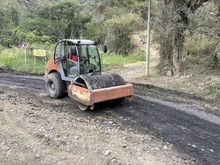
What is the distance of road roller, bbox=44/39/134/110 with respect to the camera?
205 inches

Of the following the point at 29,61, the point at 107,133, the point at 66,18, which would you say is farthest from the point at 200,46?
the point at 66,18

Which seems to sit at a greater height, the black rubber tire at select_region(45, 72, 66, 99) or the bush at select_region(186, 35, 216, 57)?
the bush at select_region(186, 35, 216, 57)

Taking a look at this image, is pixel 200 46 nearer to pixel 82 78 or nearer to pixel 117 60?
pixel 117 60

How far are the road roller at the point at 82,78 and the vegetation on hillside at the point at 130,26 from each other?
3457 mm

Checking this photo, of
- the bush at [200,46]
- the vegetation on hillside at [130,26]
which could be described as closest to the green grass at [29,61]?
the vegetation on hillside at [130,26]

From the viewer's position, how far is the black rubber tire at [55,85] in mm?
6309

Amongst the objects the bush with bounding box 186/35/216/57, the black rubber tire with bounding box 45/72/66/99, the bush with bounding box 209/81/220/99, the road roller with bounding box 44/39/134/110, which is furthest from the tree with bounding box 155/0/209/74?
the black rubber tire with bounding box 45/72/66/99

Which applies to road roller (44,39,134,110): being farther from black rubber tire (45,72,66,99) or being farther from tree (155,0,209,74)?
tree (155,0,209,74)

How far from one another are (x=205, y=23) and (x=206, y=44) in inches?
85.1

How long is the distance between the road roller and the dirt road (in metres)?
0.38

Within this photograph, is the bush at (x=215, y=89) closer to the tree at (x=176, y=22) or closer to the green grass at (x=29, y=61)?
the tree at (x=176, y=22)

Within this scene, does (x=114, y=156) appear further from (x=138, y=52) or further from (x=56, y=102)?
(x=138, y=52)

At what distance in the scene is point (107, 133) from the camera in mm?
4312

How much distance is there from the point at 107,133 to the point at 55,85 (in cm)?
266
